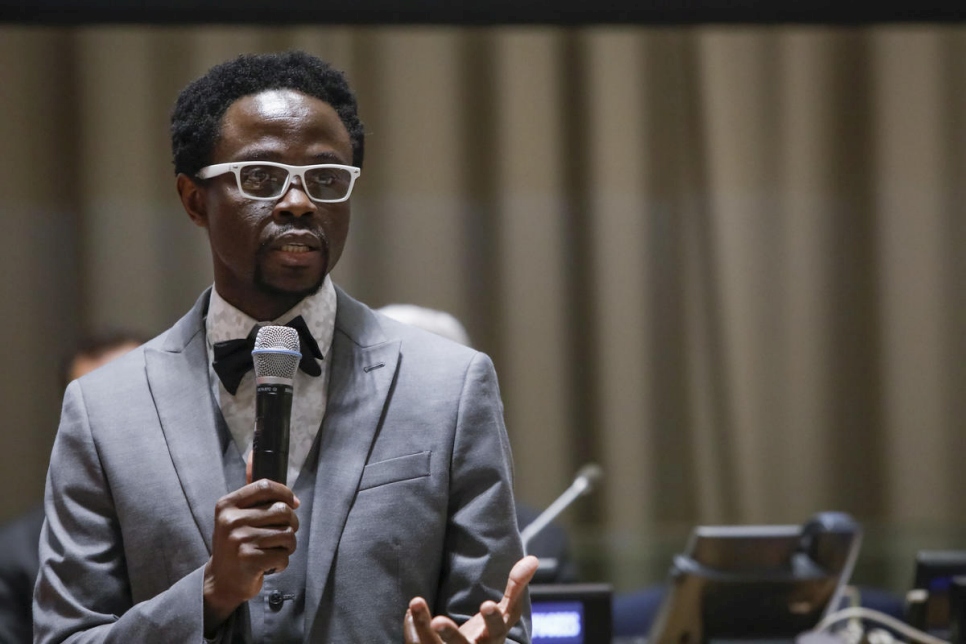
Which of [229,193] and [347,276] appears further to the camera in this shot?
[347,276]

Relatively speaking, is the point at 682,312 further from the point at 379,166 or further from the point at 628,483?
the point at 379,166

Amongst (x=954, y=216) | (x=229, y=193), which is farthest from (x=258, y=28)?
(x=229, y=193)

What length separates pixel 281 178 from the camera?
1.47 m

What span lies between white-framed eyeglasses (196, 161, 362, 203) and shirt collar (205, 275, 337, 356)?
0.14 m

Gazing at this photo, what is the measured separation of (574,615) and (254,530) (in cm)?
110

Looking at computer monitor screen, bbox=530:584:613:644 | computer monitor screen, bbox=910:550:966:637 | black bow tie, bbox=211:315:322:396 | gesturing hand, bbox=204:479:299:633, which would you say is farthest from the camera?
computer monitor screen, bbox=910:550:966:637

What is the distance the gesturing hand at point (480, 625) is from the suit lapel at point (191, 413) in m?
0.29

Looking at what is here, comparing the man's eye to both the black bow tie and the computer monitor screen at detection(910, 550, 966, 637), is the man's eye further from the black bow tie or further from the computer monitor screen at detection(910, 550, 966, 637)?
the computer monitor screen at detection(910, 550, 966, 637)

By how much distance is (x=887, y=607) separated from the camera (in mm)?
3547

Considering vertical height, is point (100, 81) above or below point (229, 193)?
above

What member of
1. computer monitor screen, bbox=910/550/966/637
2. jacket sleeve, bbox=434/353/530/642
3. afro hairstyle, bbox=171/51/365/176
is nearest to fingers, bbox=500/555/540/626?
jacket sleeve, bbox=434/353/530/642

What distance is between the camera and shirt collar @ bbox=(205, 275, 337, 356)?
1.55 meters

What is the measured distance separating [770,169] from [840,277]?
503 mm

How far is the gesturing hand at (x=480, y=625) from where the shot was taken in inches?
50.2
